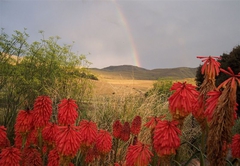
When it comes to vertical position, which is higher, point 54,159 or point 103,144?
point 103,144

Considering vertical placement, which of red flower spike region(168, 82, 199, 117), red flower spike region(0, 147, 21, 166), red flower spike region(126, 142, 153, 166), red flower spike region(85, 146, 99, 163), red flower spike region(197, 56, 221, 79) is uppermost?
red flower spike region(197, 56, 221, 79)

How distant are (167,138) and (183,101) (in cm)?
31

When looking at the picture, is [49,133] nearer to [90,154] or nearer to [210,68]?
[90,154]

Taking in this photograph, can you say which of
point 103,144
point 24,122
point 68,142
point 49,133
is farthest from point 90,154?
point 68,142

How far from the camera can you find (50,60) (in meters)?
11.7

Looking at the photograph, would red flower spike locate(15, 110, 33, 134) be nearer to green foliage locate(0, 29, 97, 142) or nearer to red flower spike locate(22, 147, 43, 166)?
red flower spike locate(22, 147, 43, 166)

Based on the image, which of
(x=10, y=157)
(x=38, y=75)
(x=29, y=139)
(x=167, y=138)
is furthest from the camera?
(x=38, y=75)

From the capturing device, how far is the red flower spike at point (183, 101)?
7.14ft

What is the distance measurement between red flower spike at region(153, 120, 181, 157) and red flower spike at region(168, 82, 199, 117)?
12 cm

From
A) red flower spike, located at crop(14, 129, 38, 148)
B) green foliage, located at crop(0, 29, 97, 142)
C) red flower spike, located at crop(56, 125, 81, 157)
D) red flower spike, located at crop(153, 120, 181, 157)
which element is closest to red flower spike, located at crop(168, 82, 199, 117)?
red flower spike, located at crop(153, 120, 181, 157)

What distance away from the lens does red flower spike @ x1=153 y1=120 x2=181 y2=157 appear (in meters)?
2.14

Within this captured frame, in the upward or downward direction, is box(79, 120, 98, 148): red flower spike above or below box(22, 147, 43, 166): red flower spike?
above

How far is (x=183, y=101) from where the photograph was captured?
2178 mm

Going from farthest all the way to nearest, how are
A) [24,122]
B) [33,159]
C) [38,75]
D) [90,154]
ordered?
[38,75], [90,154], [24,122], [33,159]
